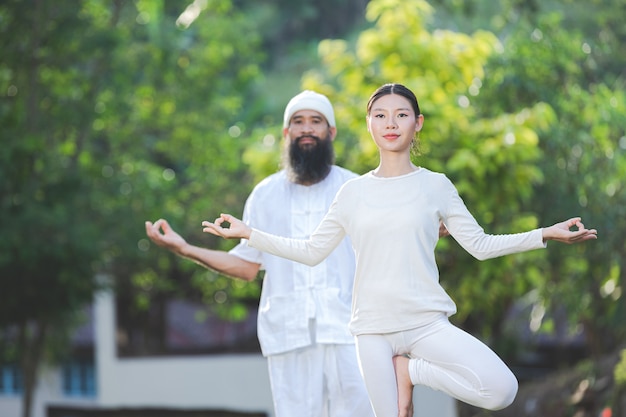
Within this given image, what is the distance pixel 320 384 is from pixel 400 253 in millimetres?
1285

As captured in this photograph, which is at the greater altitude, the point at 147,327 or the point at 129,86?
the point at 129,86

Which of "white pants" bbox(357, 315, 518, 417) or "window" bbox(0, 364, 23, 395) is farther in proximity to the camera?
"window" bbox(0, 364, 23, 395)

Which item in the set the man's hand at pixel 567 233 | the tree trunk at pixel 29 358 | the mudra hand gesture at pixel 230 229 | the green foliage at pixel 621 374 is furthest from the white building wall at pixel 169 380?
the man's hand at pixel 567 233

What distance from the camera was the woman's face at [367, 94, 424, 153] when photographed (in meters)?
4.41

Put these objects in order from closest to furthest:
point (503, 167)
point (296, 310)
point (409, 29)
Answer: point (296, 310), point (503, 167), point (409, 29)

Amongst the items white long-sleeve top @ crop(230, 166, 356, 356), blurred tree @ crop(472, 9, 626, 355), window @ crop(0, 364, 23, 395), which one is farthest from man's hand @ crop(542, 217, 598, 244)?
window @ crop(0, 364, 23, 395)

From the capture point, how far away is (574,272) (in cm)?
1321

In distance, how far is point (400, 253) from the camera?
435 centimetres

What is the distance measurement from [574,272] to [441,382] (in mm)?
9272

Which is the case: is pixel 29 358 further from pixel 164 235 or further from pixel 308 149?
pixel 164 235

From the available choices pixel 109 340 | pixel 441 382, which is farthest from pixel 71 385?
pixel 441 382

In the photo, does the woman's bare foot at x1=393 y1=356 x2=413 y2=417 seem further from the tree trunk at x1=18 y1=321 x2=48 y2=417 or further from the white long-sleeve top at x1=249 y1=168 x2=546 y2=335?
the tree trunk at x1=18 y1=321 x2=48 y2=417

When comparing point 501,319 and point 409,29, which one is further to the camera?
point 501,319

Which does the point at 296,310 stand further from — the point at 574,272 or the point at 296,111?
the point at 574,272
